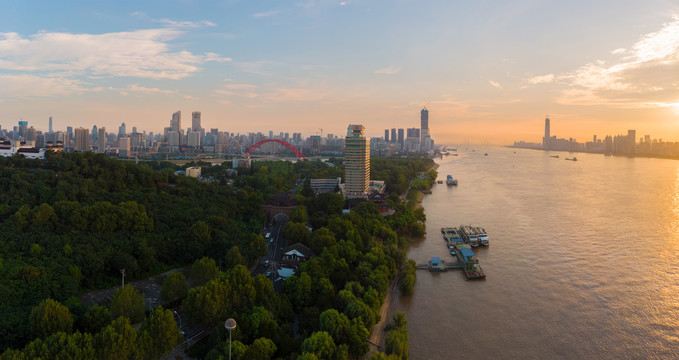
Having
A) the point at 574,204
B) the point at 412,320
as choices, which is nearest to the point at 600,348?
the point at 412,320

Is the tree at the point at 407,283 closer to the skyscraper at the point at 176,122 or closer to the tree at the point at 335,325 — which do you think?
the tree at the point at 335,325

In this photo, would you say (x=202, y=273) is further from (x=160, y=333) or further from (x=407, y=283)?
(x=407, y=283)

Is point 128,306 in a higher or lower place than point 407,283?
higher

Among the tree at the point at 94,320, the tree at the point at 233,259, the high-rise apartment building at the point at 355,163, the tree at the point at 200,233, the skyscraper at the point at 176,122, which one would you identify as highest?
the skyscraper at the point at 176,122

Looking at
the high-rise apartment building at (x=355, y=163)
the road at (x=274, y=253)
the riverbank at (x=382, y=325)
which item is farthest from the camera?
the high-rise apartment building at (x=355, y=163)

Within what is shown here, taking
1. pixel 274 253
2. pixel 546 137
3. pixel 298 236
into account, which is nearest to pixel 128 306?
pixel 274 253

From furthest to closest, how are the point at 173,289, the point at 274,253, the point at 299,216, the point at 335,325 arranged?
the point at 299,216
the point at 274,253
the point at 173,289
the point at 335,325

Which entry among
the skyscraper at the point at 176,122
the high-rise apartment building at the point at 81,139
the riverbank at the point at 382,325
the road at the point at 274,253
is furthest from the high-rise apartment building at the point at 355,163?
the skyscraper at the point at 176,122

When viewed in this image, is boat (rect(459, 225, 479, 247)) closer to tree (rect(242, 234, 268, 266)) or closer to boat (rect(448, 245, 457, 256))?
boat (rect(448, 245, 457, 256))
